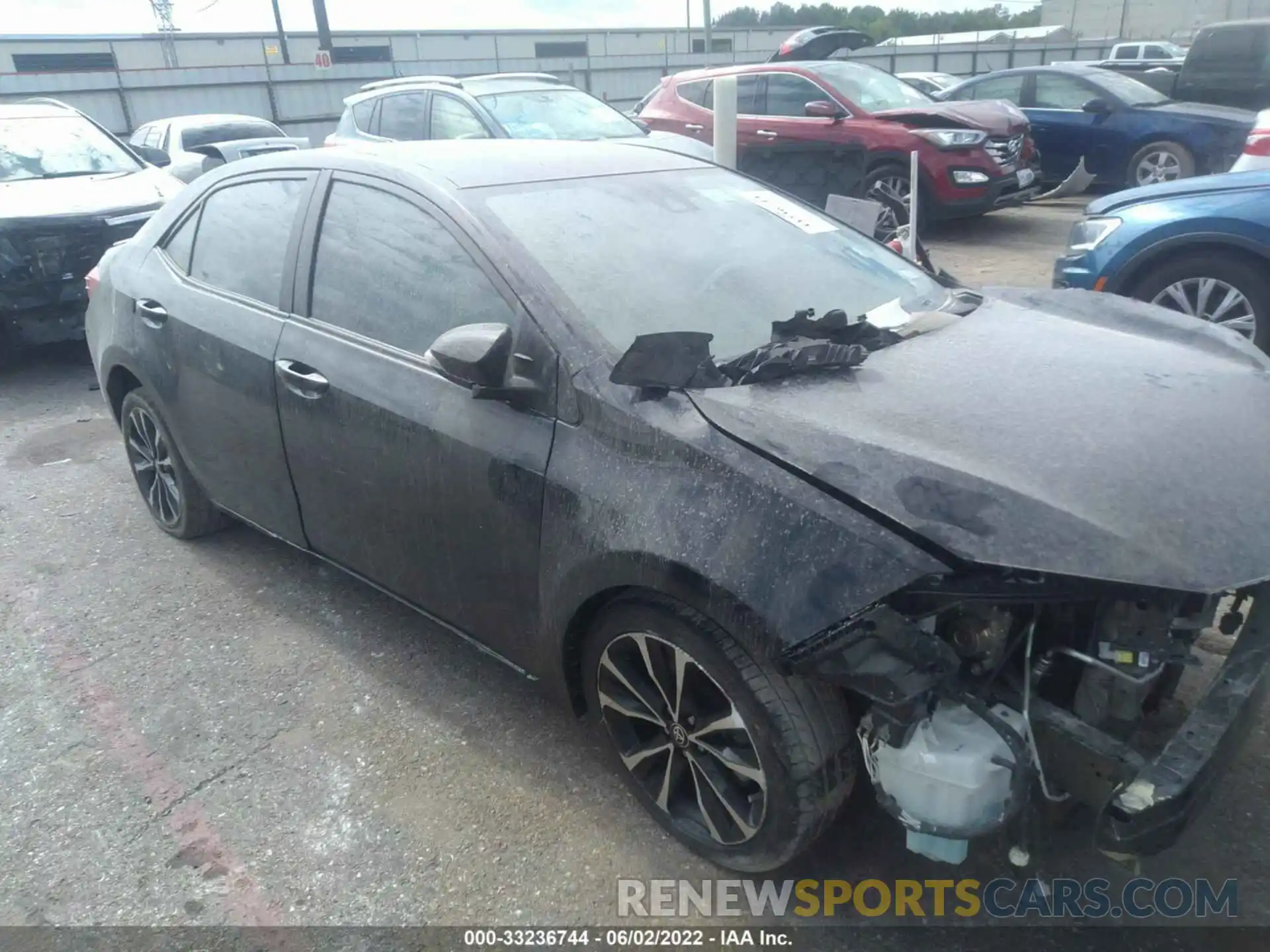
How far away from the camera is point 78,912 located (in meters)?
2.39

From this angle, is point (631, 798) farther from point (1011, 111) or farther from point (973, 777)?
point (1011, 111)

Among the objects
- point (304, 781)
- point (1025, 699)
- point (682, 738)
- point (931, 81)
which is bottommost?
point (304, 781)

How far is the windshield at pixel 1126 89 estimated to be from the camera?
35.8 ft

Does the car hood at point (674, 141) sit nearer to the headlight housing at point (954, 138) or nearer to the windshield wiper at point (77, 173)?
the headlight housing at point (954, 138)

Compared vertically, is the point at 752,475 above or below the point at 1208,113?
above

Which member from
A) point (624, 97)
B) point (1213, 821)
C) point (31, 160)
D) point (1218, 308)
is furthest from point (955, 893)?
point (624, 97)

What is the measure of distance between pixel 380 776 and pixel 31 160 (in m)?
6.99

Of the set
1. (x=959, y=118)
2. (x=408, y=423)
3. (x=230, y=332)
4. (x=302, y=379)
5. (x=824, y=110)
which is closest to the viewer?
(x=408, y=423)

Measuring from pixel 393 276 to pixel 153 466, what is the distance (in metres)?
2.03

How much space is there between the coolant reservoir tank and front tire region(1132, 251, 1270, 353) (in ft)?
12.9

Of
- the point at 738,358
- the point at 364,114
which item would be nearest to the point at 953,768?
the point at 738,358

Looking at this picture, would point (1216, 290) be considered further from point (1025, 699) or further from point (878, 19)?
point (878, 19)

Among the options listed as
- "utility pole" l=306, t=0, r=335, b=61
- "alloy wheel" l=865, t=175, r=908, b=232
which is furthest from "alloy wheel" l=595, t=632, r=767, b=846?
"utility pole" l=306, t=0, r=335, b=61

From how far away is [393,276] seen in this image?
2.87m
